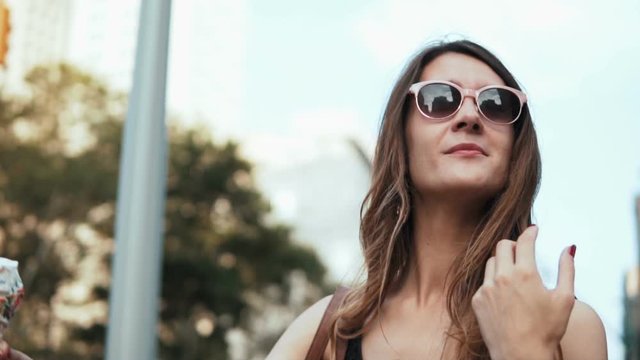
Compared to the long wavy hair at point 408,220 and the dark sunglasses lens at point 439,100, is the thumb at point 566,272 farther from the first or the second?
the dark sunglasses lens at point 439,100

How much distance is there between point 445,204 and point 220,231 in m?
22.8

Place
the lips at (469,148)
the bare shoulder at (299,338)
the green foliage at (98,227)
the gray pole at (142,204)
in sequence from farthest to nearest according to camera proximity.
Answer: the green foliage at (98,227) < the gray pole at (142,204) < the bare shoulder at (299,338) < the lips at (469,148)

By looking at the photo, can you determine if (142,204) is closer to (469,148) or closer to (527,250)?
(469,148)

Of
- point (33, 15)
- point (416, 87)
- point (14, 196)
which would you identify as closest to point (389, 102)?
point (416, 87)

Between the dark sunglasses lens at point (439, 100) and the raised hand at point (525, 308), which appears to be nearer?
the raised hand at point (525, 308)

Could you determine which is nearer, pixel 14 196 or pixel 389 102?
pixel 389 102

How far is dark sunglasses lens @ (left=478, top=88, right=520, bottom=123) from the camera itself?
79.9 inches

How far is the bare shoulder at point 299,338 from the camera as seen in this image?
211cm

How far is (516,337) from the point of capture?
1.63 m

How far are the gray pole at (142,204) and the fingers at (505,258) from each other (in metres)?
5.33

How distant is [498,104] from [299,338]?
65cm

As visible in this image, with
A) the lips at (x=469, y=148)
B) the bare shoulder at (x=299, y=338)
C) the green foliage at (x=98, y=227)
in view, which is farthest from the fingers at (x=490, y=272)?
the green foliage at (x=98, y=227)

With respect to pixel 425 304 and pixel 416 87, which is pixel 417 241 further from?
pixel 416 87

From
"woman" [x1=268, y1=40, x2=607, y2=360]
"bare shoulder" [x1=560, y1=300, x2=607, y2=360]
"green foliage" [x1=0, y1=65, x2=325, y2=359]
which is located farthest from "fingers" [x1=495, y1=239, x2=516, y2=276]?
"green foliage" [x1=0, y1=65, x2=325, y2=359]
